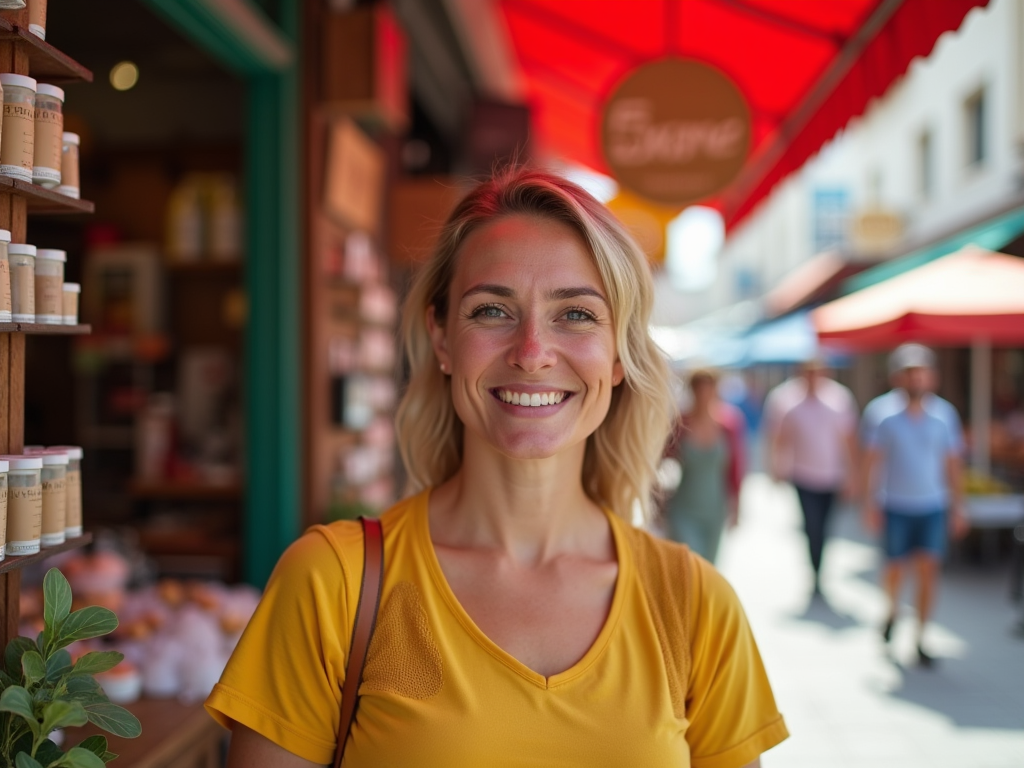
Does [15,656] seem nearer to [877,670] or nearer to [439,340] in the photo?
[439,340]

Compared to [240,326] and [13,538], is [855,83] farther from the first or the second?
[13,538]

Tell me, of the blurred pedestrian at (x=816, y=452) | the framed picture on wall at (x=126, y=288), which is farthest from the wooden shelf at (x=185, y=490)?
the blurred pedestrian at (x=816, y=452)

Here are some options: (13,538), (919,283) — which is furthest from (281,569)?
(919,283)

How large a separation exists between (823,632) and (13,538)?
18.9 ft

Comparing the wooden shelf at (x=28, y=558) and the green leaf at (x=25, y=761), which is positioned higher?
the wooden shelf at (x=28, y=558)

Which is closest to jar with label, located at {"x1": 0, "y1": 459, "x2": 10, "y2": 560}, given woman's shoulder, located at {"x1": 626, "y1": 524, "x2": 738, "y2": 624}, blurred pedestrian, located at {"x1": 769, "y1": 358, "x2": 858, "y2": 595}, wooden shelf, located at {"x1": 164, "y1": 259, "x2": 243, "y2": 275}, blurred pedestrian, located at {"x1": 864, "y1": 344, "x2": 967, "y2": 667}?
woman's shoulder, located at {"x1": 626, "y1": 524, "x2": 738, "y2": 624}

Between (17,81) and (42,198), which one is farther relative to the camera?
(42,198)

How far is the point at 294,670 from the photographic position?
1.47m

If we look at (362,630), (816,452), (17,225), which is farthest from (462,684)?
(816,452)

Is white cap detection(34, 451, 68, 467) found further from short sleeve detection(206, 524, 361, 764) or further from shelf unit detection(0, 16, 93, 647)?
short sleeve detection(206, 524, 361, 764)

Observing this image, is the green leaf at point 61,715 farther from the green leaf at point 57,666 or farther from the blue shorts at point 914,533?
the blue shorts at point 914,533

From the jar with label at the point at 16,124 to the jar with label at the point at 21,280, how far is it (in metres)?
0.11

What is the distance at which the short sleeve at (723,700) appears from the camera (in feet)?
5.22

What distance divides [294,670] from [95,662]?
31 centimetres
